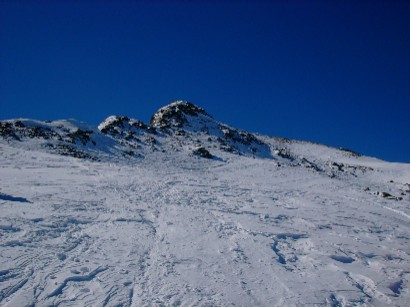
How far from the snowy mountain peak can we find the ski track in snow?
103ft

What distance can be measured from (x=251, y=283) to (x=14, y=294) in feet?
15.2

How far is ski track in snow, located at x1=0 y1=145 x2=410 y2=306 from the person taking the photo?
595 centimetres

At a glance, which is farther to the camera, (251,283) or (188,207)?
(188,207)

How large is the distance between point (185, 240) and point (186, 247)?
58cm

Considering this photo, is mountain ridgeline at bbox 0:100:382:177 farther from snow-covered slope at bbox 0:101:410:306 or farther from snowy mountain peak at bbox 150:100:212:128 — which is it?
snow-covered slope at bbox 0:101:410:306

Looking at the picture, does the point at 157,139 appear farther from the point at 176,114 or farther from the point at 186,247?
the point at 186,247

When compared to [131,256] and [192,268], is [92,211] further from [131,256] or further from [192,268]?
[192,268]

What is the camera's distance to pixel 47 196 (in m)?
12.1

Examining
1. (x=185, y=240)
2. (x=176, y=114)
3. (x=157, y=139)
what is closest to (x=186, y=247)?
(x=185, y=240)

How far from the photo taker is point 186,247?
27.6ft

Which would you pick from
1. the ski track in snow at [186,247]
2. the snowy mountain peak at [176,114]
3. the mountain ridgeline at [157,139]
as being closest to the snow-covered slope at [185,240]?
the ski track in snow at [186,247]

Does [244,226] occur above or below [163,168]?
below

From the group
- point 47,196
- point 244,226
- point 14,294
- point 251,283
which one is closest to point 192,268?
point 251,283

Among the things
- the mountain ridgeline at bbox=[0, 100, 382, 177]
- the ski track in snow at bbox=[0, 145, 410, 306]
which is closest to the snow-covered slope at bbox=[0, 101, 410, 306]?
the ski track in snow at bbox=[0, 145, 410, 306]
